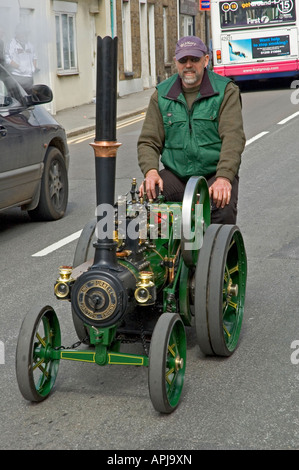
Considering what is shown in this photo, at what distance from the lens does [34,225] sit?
938 cm

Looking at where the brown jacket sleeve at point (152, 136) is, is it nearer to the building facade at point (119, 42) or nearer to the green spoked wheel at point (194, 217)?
the green spoked wheel at point (194, 217)

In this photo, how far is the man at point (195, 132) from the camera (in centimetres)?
521

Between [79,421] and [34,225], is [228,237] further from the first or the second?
[34,225]

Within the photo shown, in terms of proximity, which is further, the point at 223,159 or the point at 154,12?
the point at 154,12

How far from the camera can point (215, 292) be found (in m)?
4.70

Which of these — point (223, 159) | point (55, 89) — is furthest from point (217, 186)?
point (55, 89)

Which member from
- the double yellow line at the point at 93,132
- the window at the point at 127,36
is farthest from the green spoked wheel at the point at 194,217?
the window at the point at 127,36

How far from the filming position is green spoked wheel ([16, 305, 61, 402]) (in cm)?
425

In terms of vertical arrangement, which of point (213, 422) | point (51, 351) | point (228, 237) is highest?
point (228, 237)

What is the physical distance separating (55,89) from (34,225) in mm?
14984

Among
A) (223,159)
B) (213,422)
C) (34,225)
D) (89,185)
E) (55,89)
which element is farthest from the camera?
(55,89)

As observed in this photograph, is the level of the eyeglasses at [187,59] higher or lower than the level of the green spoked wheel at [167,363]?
higher

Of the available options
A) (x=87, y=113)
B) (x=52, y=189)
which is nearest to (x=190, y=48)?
(x=52, y=189)

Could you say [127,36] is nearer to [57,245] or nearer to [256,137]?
[256,137]
